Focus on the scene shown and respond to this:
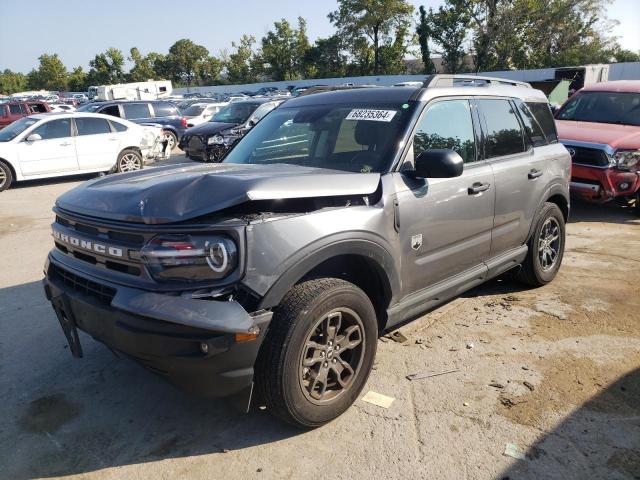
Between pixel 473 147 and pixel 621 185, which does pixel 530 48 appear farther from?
pixel 473 147

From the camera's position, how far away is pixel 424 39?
2295 inches

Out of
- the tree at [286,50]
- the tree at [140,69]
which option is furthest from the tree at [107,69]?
the tree at [286,50]

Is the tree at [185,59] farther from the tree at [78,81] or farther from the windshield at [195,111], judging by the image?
the windshield at [195,111]

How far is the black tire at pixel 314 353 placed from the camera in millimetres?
2547

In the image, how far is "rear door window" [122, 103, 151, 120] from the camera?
17.9m

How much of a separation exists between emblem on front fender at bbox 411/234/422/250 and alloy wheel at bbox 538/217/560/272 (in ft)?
6.73

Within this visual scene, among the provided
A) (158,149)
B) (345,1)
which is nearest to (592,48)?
(345,1)

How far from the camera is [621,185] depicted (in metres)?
7.45

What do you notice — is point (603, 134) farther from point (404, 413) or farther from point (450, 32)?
point (450, 32)

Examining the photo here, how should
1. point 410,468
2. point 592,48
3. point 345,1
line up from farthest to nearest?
1. point 345,1
2. point 592,48
3. point 410,468

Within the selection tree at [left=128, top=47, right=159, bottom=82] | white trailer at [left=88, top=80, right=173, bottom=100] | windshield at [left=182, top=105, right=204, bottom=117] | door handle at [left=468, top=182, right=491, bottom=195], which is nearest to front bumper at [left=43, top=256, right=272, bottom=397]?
door handle at [left=468, top=182, right=491, bottom=195]

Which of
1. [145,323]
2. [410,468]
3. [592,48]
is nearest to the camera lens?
[145,323]

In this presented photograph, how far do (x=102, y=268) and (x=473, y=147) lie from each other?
2758 millimetres

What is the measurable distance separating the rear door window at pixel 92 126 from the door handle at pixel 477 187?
11.0 meters
